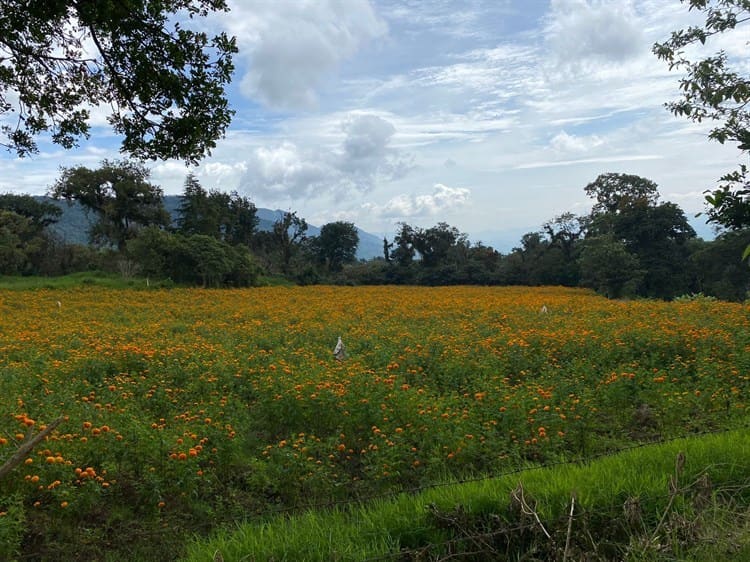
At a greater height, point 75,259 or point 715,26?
point 715,26

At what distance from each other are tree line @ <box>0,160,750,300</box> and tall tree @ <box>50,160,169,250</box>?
3.0 inches

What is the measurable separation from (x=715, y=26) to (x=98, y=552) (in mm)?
11303

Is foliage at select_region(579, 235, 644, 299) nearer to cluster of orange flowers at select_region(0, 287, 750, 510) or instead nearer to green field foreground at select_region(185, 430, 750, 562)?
cluster of orange flowers at select_region(0, 287, 750, 510)

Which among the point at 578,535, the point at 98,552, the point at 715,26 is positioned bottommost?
the point at 98,552

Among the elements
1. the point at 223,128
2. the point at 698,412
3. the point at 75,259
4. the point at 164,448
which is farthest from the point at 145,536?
the point at 75,259

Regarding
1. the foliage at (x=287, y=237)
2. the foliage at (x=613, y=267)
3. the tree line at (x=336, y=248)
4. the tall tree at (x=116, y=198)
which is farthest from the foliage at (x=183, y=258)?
the foliage at (x=613, y=267)

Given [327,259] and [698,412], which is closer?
[698,412]

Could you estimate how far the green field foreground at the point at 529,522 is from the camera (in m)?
3.20

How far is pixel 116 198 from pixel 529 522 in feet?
137

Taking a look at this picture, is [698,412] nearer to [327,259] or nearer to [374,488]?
[374,488]

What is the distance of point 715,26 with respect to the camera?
9.15 metres

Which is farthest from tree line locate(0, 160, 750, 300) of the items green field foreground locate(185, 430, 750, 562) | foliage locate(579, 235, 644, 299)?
green field foreground locate(185, 430, 750, 562)

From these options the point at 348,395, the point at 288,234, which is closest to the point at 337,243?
the point at 288,234

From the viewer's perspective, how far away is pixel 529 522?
337 cm
